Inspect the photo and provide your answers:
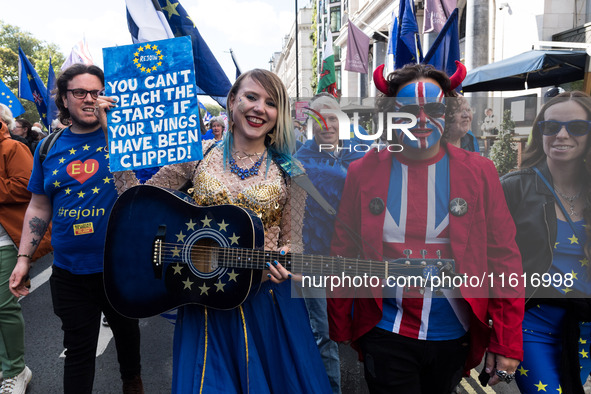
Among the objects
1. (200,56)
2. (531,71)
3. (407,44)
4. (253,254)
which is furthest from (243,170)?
(531,71)

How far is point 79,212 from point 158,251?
0.99 metres

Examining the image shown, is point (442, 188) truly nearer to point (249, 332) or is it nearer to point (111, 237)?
point (249, 332)

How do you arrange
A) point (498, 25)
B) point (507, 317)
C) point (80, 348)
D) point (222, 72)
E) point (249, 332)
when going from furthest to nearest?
point (498, 25), point (222, 72), point (80, 348), point (249, 332), point (507, 317)

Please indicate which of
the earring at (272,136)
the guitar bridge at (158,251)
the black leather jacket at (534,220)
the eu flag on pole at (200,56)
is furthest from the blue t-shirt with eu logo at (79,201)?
the black leather jacket at (534,220)

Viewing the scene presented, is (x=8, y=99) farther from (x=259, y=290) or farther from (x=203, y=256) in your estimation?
(x=259, y=290)

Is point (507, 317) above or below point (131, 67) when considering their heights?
below

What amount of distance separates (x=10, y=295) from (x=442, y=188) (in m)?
3.24

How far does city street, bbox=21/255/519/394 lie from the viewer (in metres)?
3.85

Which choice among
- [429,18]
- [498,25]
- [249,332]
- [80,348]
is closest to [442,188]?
[249,332]

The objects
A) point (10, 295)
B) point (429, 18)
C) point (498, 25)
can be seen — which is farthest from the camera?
point (498, 25)

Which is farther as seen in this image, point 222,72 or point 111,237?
point 222,72

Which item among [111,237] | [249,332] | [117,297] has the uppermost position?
[111,237]

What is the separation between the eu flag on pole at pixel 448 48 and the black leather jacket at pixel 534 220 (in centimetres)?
296

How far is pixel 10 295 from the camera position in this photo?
3.61 metres
